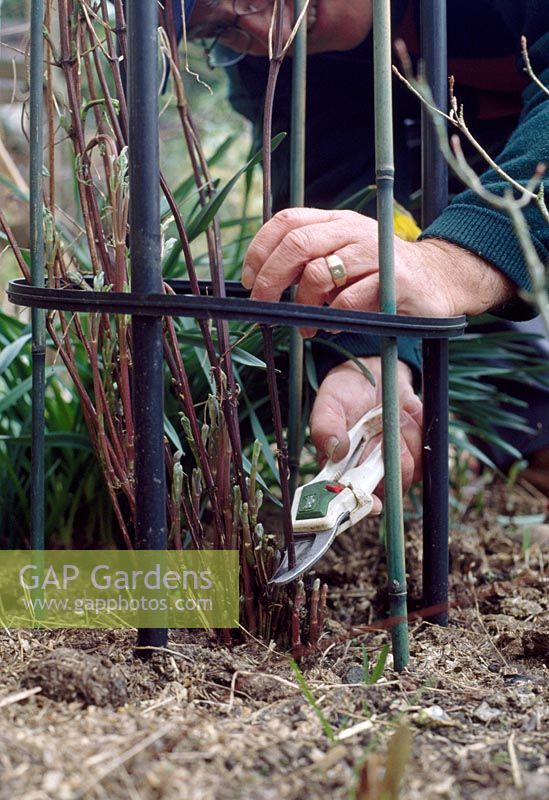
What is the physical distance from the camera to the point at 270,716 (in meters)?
0.76

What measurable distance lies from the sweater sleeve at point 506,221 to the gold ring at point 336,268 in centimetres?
15

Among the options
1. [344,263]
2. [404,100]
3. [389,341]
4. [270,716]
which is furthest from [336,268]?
[404,100]

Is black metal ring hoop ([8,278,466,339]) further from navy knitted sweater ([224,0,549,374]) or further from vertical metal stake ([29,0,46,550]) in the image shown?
navy knitted sweater ([224,0,549,374])

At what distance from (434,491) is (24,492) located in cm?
70

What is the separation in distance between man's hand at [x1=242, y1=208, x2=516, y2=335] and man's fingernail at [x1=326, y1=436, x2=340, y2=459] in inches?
7.8

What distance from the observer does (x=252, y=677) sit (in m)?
0.83

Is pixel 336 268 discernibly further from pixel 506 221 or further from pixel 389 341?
pixel 506 221

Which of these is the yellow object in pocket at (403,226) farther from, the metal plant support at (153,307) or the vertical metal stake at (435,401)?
the metal plant support at (153,307)

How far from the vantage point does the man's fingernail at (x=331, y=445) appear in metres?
1.09

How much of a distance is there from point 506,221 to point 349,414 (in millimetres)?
359

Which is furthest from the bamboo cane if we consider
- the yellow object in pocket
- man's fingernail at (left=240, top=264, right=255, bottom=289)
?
the yellow object in pocket

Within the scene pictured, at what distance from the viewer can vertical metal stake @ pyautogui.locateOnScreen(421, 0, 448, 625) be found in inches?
40.3

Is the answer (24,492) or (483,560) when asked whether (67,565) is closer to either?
(24,492)

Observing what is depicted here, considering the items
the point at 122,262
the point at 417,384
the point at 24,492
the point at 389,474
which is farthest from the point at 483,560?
the point at 122,262
